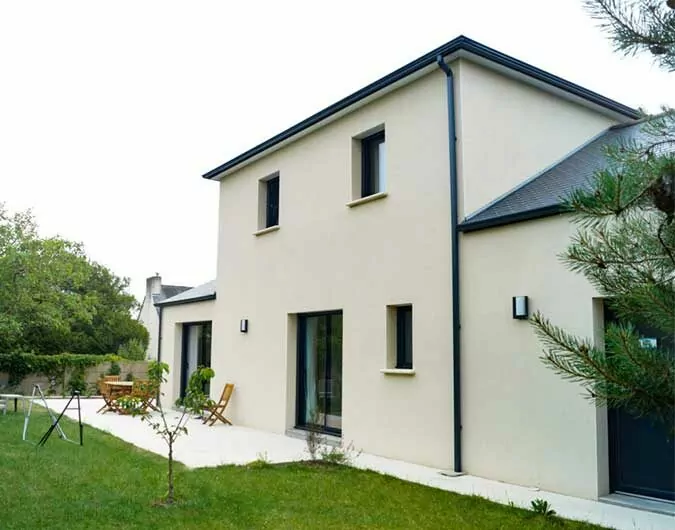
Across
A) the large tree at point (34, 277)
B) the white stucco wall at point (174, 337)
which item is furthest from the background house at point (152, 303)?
the white stucco wall at point (174, 337)

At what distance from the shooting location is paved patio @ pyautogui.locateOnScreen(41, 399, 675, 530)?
20.8 ft

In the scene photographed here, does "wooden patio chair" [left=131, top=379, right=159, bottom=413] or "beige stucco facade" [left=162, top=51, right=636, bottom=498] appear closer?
"beige stucco facade" [left=162, top=51, right=636, bottom=498]

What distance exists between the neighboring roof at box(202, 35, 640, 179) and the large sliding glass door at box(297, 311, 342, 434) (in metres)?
3.48

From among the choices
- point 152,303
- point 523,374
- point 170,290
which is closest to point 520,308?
point 523,374

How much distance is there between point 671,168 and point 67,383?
23236 mm

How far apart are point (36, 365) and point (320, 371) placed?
14831 mm

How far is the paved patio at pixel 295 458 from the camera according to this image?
20.8 feet

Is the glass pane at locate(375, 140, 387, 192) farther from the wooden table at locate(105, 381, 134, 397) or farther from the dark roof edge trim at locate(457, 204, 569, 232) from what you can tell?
the wooden table at locate(105, 381, 134, 397)

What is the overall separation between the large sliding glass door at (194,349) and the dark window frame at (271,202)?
12.7 feet

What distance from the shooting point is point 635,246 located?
3.37m

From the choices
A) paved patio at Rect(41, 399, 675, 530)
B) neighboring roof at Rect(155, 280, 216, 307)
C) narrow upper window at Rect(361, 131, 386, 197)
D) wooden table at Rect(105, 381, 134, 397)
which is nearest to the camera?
paved patio at Rect(41, 399, 675, 530)

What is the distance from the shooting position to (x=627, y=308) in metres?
3.39

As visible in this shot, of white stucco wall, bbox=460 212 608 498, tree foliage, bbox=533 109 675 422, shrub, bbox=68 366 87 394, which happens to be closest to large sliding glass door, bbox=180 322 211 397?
shrub, bbox=68 366 87 394

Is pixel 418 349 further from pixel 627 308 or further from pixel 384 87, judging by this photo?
pixel 627 308
